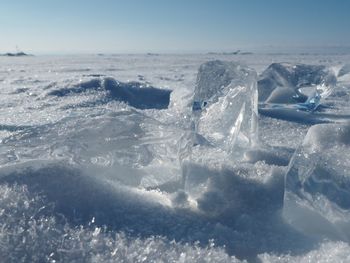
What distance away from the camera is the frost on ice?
1286 mm

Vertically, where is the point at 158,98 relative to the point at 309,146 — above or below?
below

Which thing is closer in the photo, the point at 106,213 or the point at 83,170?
the point at 106,213

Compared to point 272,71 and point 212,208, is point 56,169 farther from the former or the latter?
point 272,71

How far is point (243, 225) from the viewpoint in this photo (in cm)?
130

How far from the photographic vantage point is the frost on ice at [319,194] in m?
1.29

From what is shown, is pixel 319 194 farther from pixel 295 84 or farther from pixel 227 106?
pixel 295 84

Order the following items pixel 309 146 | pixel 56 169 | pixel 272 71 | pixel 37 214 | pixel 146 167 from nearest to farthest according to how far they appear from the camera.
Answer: pixel 37 214, pixel 56 169, pixel 309 146, pixel 146 167, pixel 272 71

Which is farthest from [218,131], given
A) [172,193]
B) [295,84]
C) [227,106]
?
[295,84]

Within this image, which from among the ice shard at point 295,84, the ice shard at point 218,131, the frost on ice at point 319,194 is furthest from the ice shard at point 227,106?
the ice shard at point 295,84

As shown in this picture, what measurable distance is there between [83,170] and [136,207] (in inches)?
11.6

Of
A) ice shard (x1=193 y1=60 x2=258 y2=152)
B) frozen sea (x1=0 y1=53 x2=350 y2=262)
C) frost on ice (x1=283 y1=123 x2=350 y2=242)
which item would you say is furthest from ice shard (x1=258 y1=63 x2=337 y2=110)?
frost on ice (x1=283 y1=123 x2=350 y2=242)

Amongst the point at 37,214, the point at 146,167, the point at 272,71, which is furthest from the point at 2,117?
the point at 272,71

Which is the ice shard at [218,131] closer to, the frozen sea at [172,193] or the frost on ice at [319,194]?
the frozen sea at [172,193]

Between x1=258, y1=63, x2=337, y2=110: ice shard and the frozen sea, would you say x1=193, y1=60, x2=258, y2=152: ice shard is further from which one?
x1=258, y1=63, x2=337, y2=110: ice shard
